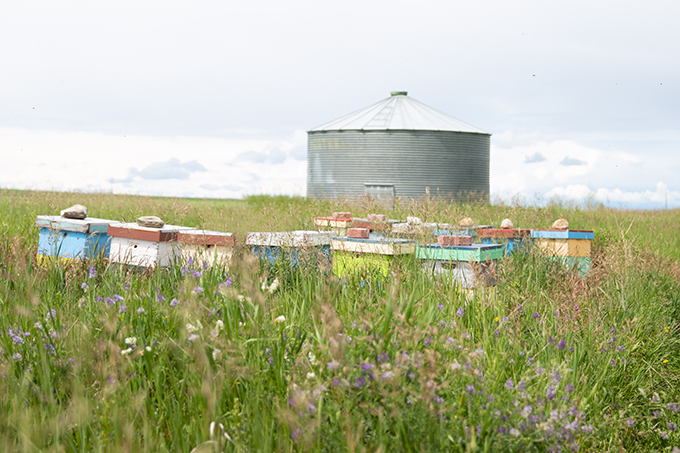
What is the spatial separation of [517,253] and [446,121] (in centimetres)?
1486

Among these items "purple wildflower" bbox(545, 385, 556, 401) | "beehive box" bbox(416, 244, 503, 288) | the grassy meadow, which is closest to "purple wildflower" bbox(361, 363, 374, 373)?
the grassy meadow

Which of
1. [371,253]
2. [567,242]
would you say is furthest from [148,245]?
[567,242]

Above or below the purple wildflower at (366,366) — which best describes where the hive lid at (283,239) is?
above

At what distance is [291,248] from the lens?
4.64 metres

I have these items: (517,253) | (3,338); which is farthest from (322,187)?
(3,338)

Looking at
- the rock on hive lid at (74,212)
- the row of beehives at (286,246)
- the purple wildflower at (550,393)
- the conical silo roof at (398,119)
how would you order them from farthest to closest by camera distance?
the conical silo roof at (398,119), the rock on hive lid at (74,212), the row of beehives at (286,246), the purple wildflower at (550,393)

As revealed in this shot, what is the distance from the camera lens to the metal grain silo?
716 inches

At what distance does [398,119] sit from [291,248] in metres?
15.2

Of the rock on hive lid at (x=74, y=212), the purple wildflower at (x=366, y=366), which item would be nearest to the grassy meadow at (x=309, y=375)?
the purple wildflower at (x=366, y=366)

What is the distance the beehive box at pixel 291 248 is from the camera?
4387 millimetres

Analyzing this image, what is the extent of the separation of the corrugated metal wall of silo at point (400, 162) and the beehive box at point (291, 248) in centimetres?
1295

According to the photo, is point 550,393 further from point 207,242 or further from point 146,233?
point 146,233

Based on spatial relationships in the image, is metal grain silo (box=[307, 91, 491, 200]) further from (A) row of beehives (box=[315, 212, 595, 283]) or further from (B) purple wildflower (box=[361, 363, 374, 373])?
(B) purple wildflower (box=[361, 363, 374, 373])

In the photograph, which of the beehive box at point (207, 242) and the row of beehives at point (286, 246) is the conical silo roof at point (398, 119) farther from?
the beehive box at point (207, 242)
